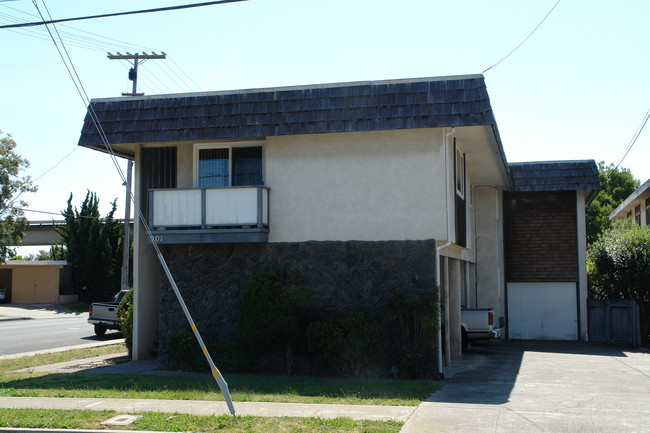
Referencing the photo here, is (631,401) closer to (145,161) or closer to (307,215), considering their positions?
(307,215)

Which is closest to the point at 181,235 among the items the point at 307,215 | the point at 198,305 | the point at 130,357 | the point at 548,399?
the point at 198,305

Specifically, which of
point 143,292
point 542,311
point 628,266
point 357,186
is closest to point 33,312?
point 143,292

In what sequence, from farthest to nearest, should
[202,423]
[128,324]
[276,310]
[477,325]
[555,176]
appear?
[555,176] < [477,325] < [128,324] < [276,310] < [202,423]

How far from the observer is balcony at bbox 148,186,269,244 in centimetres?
1480

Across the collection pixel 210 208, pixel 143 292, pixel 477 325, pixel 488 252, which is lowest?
pixel 477 325

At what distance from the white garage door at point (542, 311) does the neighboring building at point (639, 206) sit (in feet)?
17.7

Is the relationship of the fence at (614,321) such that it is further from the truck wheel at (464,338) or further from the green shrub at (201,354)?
the green shrub at (201,354)

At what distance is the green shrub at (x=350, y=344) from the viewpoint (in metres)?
13.6

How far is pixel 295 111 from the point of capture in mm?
14602

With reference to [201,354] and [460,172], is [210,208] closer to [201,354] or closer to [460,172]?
[201,354]

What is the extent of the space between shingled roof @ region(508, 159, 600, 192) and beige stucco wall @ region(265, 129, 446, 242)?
9082mm

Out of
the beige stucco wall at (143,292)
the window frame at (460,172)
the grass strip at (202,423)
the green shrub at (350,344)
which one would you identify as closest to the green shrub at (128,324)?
the beige stucco wall at (143,292)

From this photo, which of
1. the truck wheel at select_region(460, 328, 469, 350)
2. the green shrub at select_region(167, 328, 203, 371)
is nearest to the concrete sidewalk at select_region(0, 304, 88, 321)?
the green shrub at select_region(167, 328, 203, 371)

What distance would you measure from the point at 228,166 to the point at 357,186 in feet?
10.5
